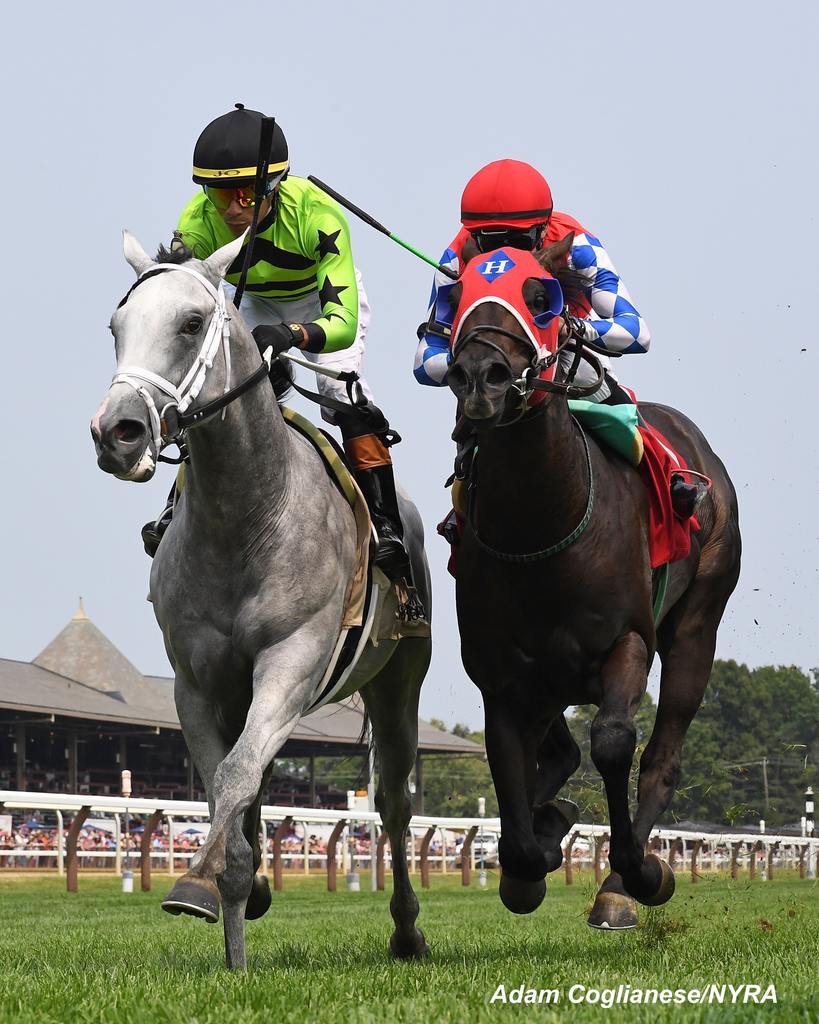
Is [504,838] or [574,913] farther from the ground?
[504,838]

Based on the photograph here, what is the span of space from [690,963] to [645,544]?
1646 millimetres

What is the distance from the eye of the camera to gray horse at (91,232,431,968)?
193 inches

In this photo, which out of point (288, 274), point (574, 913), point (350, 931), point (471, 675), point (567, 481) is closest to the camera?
point (567, 481)

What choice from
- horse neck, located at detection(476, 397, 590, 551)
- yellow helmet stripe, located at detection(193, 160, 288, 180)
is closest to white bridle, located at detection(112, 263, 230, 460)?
yellow helmet stripe, located at detection(193, 160, 288, 180)

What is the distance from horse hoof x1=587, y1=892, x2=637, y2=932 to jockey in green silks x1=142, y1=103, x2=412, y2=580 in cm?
162

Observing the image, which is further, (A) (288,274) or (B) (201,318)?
(A) (288,274)

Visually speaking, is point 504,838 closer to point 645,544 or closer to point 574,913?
point 645,544

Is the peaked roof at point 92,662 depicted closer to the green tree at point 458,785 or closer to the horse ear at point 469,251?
the green tree at point 458,785

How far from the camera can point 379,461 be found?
6.67 m

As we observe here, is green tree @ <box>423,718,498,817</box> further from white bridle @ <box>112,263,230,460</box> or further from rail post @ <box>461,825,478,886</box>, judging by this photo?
white bridle @ <box>112,263,230,460</box>

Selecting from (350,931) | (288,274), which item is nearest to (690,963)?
(288,274)

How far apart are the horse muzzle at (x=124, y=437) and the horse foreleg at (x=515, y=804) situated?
198 cm

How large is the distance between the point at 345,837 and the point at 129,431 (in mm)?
27745

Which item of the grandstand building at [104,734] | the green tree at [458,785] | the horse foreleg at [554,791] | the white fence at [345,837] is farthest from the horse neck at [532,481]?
the green tree at [458,785]
